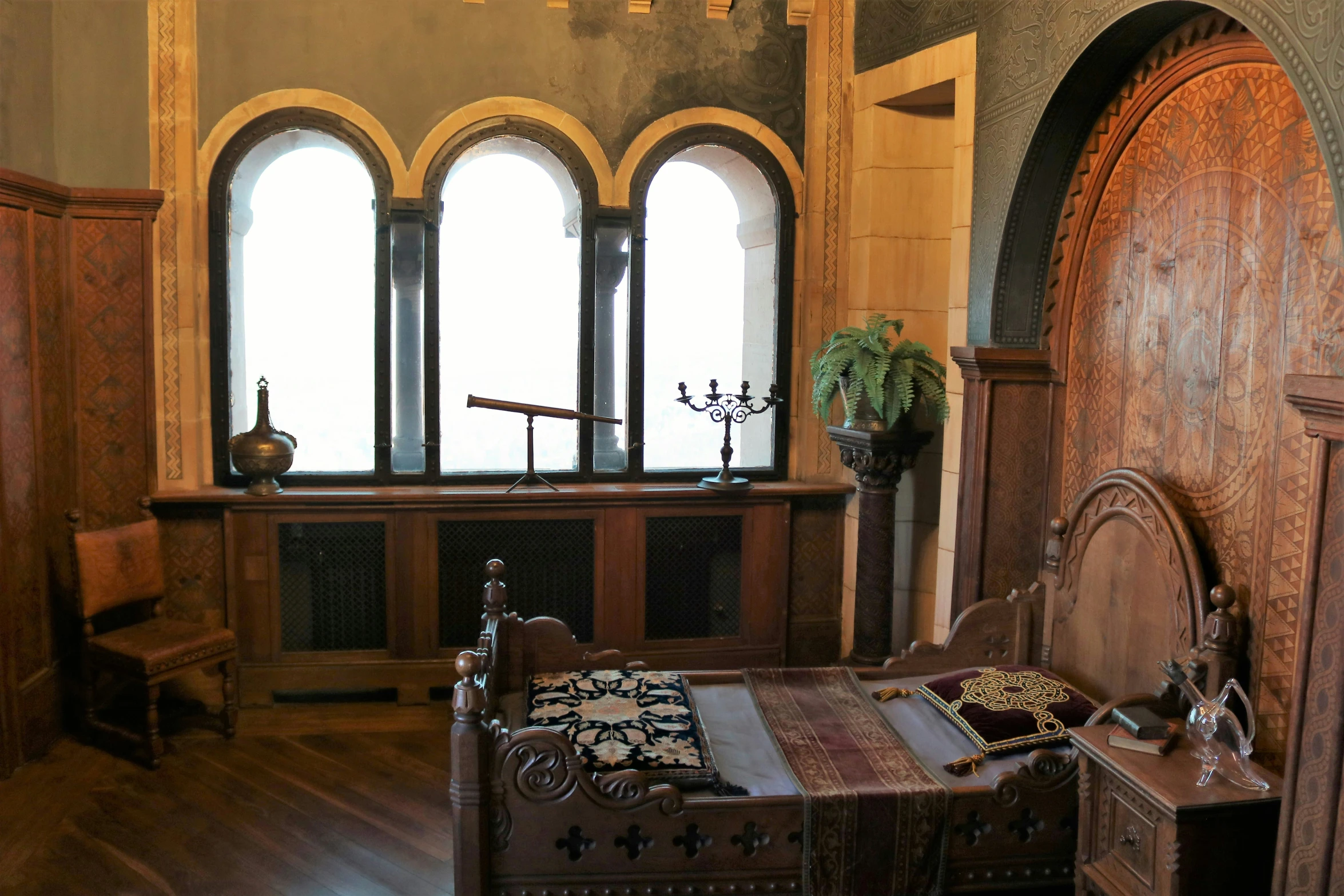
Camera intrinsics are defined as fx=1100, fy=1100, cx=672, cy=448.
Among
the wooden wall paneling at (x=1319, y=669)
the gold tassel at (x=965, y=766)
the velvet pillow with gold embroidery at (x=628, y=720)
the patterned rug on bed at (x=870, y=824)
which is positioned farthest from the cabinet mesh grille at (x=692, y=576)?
the wooden wall paneling at (x=1319, y=669)

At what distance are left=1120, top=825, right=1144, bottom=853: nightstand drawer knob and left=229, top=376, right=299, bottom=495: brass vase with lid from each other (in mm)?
3978

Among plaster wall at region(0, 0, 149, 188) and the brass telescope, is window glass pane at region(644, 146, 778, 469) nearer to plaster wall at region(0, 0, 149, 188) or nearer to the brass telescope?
the brass telescope

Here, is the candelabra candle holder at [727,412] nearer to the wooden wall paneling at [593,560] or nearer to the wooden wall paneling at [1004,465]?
the wooden wall paneling at [593,560]

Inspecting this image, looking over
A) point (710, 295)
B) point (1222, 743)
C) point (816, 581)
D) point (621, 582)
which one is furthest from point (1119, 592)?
point (710, 295)

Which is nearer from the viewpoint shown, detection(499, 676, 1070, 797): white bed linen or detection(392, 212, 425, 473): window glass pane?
detection(499, 676, 1070, 797): white bed linen

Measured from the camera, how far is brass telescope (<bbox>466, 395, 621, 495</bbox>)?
5453 millimetres

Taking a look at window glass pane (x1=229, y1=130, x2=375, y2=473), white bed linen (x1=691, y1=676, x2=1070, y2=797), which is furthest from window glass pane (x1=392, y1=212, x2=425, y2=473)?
white bed linen (x1=691, y1=676, x2=1070, y2=797)

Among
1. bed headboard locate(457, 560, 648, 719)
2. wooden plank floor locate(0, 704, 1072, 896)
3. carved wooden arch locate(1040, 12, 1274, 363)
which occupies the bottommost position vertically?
wooden plank floor locate(0, 704, 1072, 896)

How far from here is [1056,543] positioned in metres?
4.14

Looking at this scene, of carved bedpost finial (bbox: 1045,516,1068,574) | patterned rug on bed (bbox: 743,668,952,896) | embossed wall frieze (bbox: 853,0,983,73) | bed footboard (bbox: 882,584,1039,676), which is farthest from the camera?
embossed wall frieze (bbox: 853,0,983,73)

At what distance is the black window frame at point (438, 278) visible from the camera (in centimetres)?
540

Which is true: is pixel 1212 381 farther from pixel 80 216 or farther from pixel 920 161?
pixel 80 216

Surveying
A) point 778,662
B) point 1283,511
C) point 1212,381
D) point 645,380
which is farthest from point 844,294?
point 1283,511

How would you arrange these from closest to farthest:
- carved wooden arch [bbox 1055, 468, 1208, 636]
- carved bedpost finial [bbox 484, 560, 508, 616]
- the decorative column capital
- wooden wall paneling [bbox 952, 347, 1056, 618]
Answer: carved wooden arch [bbox 1055, 468, 1208, 636]
carved bedpost finial [bbox 484, 560, 508, 616]
wooden wall paneling [bbox 952, 347, 1056, 618]
the decorative column capital
